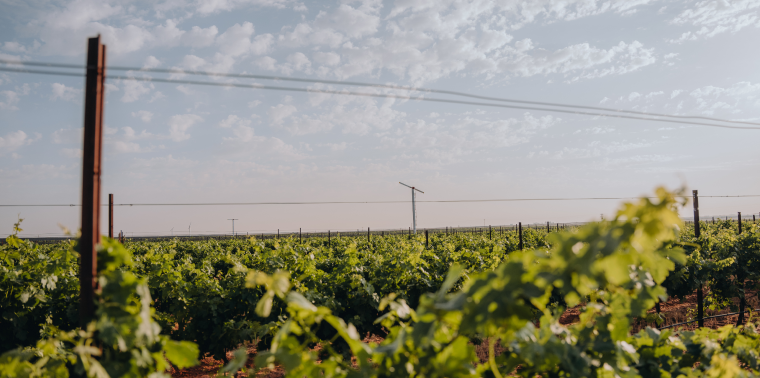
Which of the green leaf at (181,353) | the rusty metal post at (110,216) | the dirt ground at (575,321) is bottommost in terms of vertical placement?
the dirt ground at (575,321)

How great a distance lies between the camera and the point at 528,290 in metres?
1.05

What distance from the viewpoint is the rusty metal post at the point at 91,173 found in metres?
1.77

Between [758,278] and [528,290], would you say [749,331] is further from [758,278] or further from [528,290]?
[758,278]

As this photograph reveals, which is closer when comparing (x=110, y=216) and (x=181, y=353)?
(x=181, y=353)

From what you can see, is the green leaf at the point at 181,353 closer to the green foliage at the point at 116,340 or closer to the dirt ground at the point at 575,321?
the green foliage at the point at 116,340

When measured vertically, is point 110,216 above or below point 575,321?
above

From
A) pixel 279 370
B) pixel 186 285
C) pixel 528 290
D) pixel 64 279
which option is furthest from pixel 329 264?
pixel 528 290

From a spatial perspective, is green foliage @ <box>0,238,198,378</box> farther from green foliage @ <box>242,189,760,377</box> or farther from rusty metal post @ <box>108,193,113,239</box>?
rusty metal post @ <box>108,193,113,239</box>

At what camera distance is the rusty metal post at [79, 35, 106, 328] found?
1.77 metres

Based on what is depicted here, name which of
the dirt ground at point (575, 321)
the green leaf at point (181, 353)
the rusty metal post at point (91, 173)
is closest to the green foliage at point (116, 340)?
the green leaf at point (181, 353)

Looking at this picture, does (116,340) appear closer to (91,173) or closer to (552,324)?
(91,173)

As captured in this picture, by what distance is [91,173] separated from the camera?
6.26 feet

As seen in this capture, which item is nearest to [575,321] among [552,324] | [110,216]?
[552,324]

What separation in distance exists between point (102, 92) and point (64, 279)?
17.5ft
